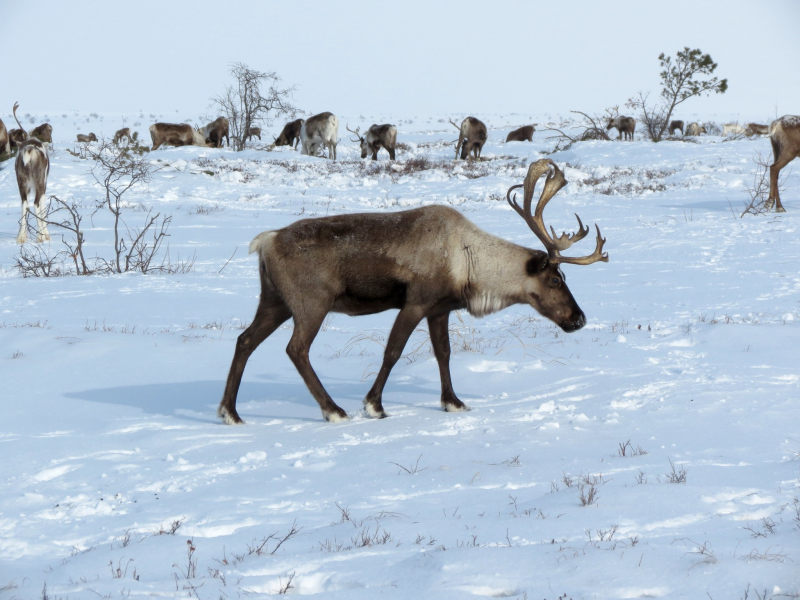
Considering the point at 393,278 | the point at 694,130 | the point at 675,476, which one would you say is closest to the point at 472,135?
the point at 694,130

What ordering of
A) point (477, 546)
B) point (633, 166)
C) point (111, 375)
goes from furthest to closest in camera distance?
point (633, 166)
point (111, 375)
point (477, 546)

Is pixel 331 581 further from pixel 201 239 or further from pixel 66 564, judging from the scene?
pixel 201 239

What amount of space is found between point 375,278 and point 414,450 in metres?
1.36

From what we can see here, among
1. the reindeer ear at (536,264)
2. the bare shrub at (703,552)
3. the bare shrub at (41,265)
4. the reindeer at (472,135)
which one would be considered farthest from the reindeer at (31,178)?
the reindeer at (472,135)

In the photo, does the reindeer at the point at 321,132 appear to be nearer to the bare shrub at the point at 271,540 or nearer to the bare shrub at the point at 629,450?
the bare shrub at the point at 629,450

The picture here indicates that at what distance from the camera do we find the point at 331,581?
2.91m

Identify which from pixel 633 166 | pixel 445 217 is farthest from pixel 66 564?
pixel 633 166

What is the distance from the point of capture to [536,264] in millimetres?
5957

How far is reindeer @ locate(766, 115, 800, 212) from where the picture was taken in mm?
14344

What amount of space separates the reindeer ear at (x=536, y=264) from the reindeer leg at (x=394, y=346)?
0.96 metres

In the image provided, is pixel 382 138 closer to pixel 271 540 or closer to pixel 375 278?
pixel 375 278

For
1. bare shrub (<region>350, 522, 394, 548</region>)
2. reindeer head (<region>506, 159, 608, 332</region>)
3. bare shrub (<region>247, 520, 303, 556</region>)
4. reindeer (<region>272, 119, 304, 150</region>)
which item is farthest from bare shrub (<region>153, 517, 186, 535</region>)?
reindeer (<region>272, 119, 304, 150</region>)

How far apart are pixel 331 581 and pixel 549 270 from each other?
3.63 meters

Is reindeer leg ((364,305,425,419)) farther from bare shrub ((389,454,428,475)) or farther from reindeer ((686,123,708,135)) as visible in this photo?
reindeer ((686,123,708,135))
